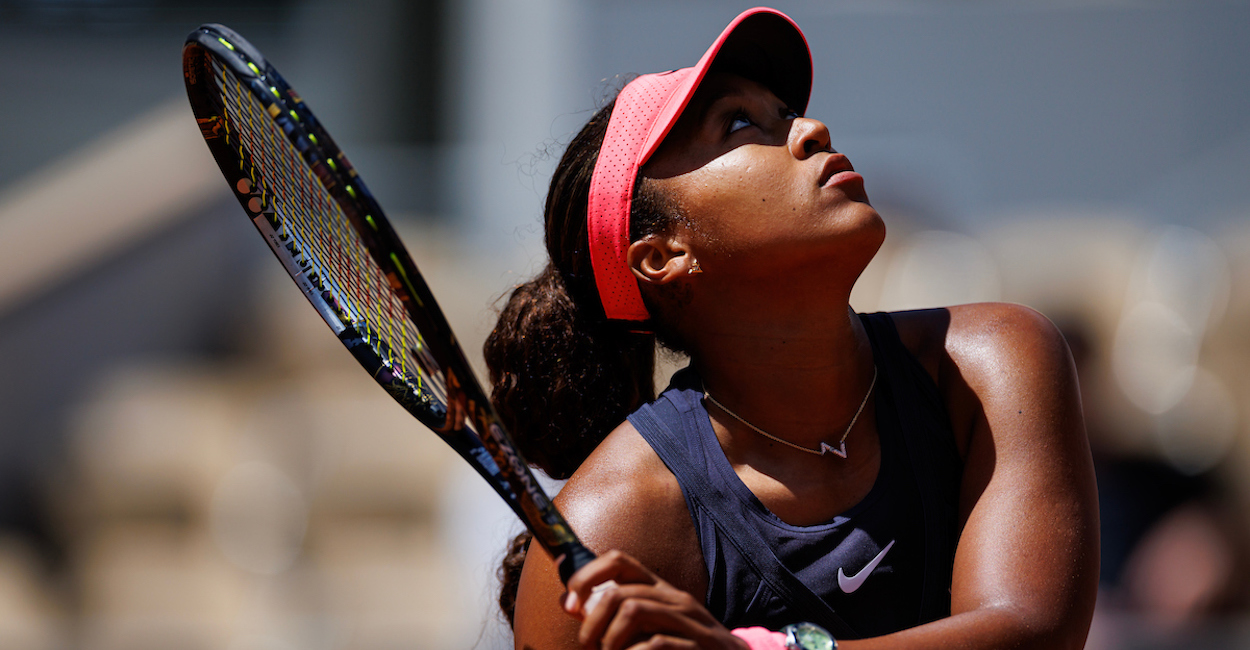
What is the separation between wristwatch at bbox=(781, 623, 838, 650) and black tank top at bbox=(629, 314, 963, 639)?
179 mm

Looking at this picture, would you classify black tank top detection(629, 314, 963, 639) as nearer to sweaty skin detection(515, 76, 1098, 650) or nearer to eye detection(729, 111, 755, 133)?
sweaty skin detection(515, 76, 1098, 650)

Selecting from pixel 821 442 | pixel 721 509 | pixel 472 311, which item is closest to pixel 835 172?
pixel 821 442

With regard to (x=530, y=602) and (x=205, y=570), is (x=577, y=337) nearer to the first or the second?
(x=530, y=602)

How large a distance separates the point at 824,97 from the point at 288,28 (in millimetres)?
4652

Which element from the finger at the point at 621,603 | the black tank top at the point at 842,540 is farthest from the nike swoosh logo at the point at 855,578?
the finger at the point at 621,603

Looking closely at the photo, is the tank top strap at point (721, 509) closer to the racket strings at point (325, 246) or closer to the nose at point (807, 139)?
the racket strings at point (325, 246)

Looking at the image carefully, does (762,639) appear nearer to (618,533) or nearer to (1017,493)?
(618,533)

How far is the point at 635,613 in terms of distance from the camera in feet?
4.39

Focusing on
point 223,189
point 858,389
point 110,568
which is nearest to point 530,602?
point 858,389

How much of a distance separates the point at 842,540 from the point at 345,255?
929mm

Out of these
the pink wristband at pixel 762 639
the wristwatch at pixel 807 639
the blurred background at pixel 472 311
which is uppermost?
the wristwatch at pixel 807 639

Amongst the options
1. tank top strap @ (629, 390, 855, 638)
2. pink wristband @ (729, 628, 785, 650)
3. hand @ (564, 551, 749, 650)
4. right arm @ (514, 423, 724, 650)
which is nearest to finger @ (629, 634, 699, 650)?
hand @ (564, 551, 749, 650)

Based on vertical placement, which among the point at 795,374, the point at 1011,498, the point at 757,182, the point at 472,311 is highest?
the point at 757,182

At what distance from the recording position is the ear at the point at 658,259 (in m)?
1.84
